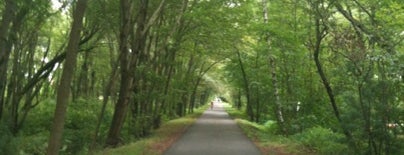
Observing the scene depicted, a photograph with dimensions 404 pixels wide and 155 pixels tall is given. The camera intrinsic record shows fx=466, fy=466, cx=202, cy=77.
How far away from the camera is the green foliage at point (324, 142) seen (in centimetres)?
1533

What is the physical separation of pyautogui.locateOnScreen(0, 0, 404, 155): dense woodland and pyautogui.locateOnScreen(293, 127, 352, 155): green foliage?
329mm

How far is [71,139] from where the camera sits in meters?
18.4

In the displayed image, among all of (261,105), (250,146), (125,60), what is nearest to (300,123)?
(250,146)

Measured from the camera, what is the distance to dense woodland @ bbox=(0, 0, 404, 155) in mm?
12305

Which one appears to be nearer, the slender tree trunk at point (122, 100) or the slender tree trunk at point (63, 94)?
the slender tree trunk at point (63, 94)

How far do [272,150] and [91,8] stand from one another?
8660 mm

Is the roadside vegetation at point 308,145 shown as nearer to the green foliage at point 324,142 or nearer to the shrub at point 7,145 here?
the green foliage at point 324,142

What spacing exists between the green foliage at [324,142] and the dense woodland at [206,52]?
33cm

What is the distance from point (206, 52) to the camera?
32312 mm

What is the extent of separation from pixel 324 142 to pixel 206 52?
16.2 meters

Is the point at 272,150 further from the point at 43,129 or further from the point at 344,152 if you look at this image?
the point at 43,129

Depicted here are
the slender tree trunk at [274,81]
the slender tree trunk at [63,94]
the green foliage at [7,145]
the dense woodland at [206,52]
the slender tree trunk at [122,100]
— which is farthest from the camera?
the slender tree trunk at [274,81]

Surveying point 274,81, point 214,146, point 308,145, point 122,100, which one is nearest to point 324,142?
point 308,145

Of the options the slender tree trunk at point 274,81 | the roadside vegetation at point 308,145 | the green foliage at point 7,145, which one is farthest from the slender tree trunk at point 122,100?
the slender tree trunk at point 274,81
